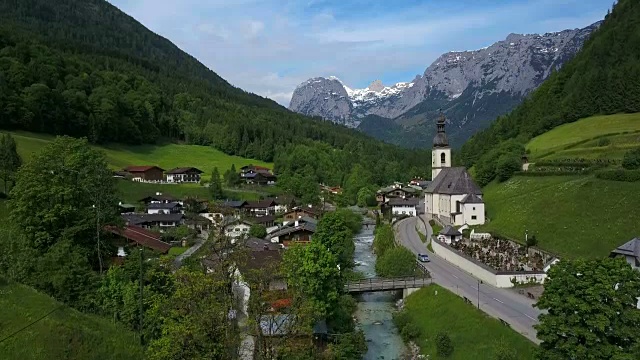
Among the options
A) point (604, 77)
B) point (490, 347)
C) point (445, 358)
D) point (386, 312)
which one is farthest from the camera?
point (604, 77)

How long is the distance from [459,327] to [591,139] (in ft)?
180

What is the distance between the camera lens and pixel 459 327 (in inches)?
1198

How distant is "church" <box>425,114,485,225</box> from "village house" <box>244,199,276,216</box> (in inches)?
1004

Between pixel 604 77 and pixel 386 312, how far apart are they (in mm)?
75887

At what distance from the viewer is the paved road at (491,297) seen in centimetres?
2855

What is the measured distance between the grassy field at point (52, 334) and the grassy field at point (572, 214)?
32.5 meters

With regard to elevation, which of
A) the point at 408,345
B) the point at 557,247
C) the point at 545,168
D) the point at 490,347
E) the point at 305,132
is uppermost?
the point at 305,132

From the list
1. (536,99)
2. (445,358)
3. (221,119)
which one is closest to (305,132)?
(221,119)

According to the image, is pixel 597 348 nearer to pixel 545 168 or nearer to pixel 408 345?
pixel 408 345

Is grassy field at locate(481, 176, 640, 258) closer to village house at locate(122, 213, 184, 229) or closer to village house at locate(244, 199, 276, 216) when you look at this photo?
village house at locate(244, 199, 276, 216)

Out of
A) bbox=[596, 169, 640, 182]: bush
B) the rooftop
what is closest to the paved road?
bbox=[596, 169, 640, 182]: bush

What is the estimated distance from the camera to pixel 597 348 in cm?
1880

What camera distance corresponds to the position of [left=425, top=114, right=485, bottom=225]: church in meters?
59.1

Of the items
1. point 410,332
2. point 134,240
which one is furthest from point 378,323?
point 134,240
